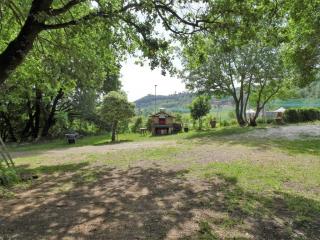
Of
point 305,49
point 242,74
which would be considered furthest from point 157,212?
point 242,74

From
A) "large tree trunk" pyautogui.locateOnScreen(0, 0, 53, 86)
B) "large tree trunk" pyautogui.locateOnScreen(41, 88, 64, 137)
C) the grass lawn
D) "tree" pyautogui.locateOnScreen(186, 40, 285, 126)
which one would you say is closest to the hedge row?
"tree" pyautogui.locateOnScreen(186, 40, 285, 126)

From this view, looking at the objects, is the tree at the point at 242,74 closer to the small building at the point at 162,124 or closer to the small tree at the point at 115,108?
the small building at the point at 162,124

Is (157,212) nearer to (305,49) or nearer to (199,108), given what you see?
(305,49)

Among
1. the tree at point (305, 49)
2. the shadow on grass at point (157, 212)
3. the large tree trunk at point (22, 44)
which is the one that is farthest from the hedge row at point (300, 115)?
the large tree trunk at point (22, 44)

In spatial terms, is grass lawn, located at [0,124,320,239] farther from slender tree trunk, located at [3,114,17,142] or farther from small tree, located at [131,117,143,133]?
small tree, located at [131,117,143,133]

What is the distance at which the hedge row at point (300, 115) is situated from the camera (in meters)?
26.5

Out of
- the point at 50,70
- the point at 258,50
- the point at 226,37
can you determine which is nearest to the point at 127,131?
the point at 258,50

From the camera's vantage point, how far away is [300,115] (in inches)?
1056

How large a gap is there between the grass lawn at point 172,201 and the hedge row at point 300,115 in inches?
744

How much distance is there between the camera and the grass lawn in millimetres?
3805

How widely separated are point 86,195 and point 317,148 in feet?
31.3

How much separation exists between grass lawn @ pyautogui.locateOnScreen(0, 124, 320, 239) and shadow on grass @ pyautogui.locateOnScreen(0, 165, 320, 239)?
0.04ft

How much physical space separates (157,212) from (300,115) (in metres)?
25.8

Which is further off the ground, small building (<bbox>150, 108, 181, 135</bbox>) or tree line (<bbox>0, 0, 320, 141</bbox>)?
tree line (<bbox>0, 0, 320, 141</bbox>)
